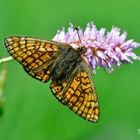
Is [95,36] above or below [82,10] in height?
below

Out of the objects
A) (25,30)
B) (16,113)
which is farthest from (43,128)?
(25,30)

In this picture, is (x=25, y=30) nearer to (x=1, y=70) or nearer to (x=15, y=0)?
(x=15, y=0)

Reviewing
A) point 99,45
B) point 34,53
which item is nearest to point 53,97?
point 34,53

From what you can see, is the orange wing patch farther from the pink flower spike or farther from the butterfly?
the pink flower spike

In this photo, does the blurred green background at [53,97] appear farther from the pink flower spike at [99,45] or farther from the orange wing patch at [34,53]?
the pink flower spike at [99,45]

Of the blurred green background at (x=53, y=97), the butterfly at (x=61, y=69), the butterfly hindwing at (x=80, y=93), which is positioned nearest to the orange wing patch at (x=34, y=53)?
the butterfly at (x=61, y=69)

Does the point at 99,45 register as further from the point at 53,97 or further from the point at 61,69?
the point at 53,97

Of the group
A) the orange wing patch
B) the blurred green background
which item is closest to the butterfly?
the orange wing patch
